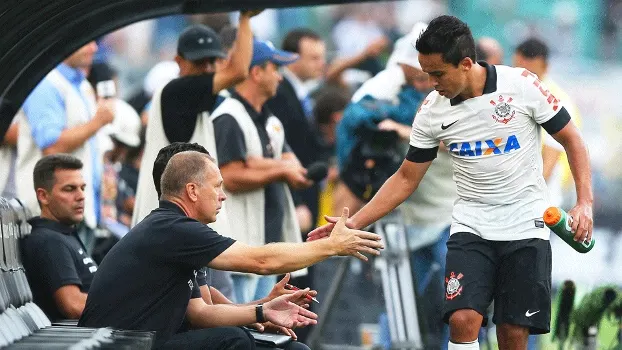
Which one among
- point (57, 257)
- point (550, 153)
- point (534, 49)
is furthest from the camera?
point (534, 49)

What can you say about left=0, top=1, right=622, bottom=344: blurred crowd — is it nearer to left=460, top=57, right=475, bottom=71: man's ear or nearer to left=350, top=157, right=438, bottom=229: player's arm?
left=350, top=157, right=438, bottom=229: player's arm

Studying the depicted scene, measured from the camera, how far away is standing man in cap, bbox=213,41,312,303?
9.70 meters

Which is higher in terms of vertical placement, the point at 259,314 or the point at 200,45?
the point at 200,45

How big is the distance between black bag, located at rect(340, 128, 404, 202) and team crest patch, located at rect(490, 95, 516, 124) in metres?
3.35

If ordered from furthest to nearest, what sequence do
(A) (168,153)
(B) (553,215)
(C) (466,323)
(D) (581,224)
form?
(C) (466,323), (A) (168,153), (D) (581,224), (B) (553,215)

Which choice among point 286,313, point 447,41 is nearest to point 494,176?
point 447,41

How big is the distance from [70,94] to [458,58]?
3742mm

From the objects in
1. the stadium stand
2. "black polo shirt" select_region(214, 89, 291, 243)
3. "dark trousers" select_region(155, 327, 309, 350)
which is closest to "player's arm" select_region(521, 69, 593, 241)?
"dark trousers" select_region(155, 327, 309, 350)

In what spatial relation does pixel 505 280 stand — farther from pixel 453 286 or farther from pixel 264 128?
pixel 264 128

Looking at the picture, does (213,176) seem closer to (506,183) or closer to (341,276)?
(506,183)

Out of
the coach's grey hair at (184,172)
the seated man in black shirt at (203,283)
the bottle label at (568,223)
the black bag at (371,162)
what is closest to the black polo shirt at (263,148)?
the black bag at (371,162)

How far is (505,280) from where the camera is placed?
768 cm

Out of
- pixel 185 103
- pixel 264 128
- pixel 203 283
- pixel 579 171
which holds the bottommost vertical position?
pixel 203 283

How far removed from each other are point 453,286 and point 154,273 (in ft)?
5.77
